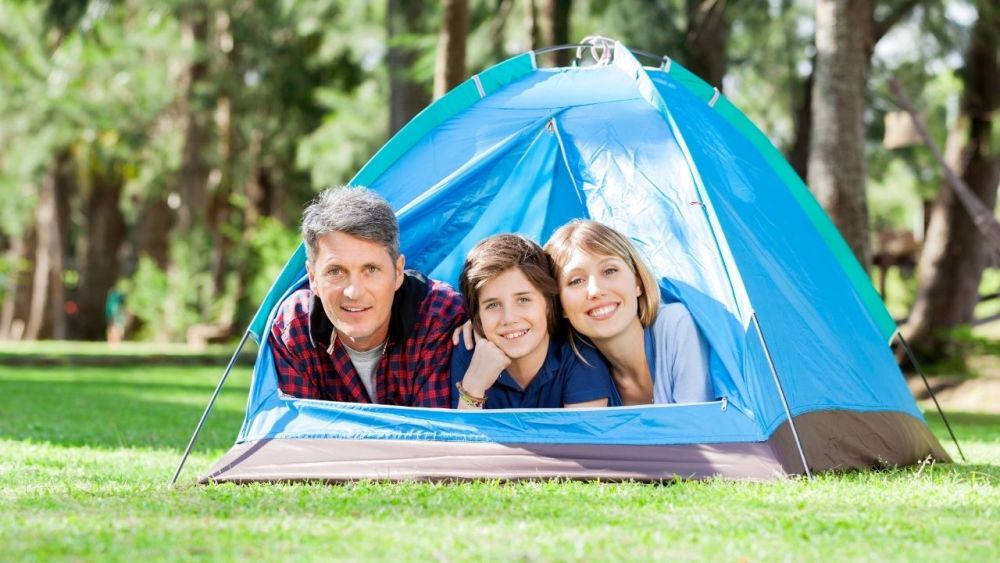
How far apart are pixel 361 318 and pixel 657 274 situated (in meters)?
1.28

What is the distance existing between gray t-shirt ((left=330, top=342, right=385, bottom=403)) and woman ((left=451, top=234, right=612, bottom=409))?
31 cm

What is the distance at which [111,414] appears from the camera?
7.70 metres

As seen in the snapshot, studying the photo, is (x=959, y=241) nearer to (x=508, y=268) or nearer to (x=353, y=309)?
(x=508, y=268)

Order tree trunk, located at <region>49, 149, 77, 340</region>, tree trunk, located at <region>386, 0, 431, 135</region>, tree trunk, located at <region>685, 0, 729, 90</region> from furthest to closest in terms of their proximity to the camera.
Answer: tree trunk, located at <region>49, 149, 77, 340</region> → tree trunk, located at <region>386, 0, 431, 135</region> → tree trunk, located at <region>685, 0, 729, 90</region>

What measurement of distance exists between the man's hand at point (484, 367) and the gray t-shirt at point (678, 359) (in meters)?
0.58

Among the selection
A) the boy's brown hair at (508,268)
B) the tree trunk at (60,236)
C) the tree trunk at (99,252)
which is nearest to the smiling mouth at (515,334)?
the boy's brown hair at (508,268)

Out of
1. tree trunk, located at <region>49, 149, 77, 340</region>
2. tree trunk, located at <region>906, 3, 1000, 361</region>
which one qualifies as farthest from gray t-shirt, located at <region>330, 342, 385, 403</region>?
tree trunk, located at <region>49, 149, 77, 340</region>

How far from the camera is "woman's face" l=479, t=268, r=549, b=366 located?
14.5 ft

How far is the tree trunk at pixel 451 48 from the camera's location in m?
9.80

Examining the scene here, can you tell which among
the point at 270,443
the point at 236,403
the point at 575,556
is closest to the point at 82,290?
the point at 236,403

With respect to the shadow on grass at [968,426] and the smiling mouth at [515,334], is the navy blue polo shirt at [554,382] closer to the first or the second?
the smiling mouth at [515,334]

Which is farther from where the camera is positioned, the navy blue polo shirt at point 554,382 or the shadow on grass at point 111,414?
the shadow on grass at point 111,414

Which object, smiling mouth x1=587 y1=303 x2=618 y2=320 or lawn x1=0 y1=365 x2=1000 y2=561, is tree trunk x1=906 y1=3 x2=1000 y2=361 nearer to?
lawn x1=0 y1=365 x2=1000 y2=561

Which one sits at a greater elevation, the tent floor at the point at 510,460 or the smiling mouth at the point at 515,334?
the smiling mouth at the point at 515,334
